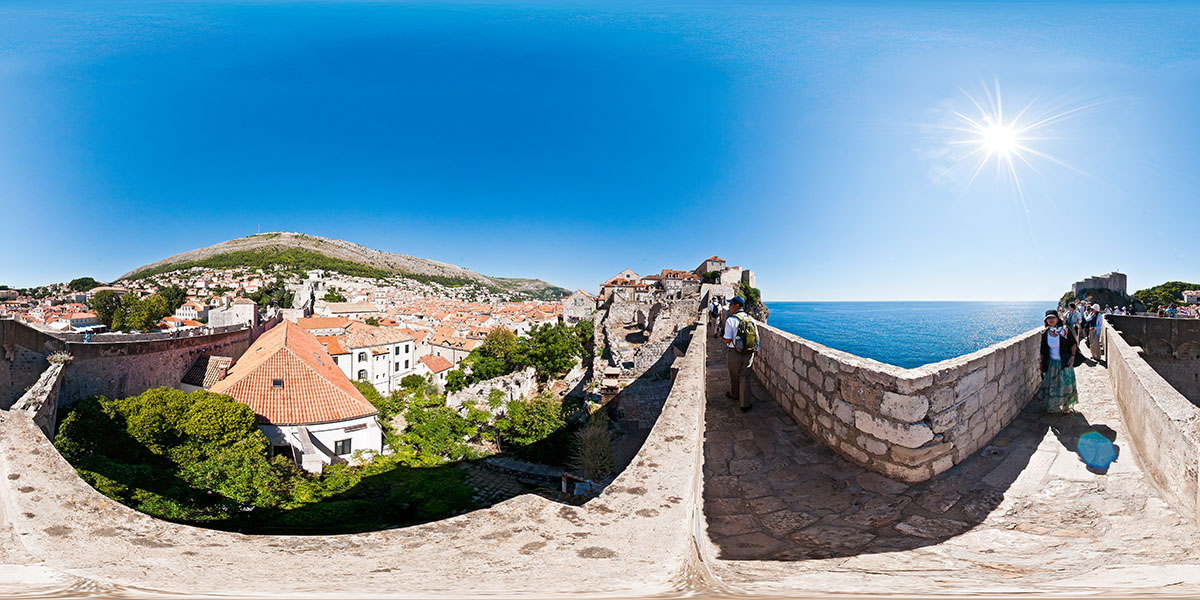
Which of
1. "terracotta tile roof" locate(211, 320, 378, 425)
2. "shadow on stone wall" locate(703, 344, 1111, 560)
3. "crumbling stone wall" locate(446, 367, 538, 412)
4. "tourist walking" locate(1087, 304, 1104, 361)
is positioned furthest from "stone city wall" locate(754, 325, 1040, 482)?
"crumbling stone wall" locate(446, 367, 538, 412)

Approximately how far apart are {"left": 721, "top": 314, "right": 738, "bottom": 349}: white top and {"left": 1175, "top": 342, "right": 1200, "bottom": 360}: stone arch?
1175 cm

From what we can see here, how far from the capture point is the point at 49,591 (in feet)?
4.25

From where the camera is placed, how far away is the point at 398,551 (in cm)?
157

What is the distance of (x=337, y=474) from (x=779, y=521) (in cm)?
1723

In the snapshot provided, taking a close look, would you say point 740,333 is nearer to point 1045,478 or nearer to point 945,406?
point 945,406

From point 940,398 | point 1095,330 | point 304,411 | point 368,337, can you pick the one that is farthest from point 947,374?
point 368,337

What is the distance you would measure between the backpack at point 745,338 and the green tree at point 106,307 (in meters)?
76.6

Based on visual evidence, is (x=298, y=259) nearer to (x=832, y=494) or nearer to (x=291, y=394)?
(x=291, y=394)

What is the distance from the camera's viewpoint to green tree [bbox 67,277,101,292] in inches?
4022

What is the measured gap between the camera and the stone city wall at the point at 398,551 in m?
1.39

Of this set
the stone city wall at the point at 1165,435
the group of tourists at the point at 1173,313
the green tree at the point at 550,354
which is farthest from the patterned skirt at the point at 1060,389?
the green tree at the point at 550,354

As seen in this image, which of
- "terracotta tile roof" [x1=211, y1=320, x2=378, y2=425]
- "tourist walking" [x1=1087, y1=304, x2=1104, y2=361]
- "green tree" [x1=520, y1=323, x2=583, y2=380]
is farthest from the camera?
"green tree" [x1=520, y1=323, x2=583, y2=380]

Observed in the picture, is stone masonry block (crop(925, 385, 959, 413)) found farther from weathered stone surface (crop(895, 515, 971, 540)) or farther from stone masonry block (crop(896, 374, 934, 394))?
weathered stone surface (crop(895, 515, 971, 540))

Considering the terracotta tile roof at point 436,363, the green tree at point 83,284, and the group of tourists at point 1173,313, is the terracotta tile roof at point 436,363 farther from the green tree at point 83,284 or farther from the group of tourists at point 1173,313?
the green tree at point 83,284
